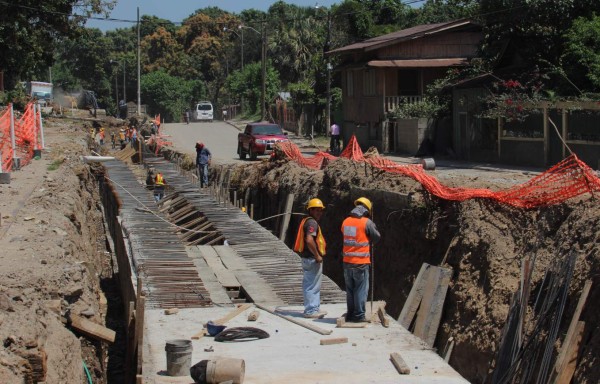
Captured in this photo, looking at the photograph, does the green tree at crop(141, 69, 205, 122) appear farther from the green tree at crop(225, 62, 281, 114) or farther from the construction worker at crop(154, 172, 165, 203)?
the construction worker at crop(154, 172, 165, 203)

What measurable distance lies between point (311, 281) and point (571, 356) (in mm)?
3161

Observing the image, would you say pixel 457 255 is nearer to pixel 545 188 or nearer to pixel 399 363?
pixel 545 188

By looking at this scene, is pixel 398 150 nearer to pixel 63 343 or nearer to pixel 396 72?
pixel 396 72

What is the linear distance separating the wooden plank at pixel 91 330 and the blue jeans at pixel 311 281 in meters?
2.39

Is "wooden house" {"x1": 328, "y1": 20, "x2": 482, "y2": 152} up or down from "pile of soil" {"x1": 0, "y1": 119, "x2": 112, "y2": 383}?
up

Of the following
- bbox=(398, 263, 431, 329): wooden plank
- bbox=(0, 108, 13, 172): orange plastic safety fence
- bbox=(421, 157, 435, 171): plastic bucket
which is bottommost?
bbox=(398, 263, 431, 329): wooden plank

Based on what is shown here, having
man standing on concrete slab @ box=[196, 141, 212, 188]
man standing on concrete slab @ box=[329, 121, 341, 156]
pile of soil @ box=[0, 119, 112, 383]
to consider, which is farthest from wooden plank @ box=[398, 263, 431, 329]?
man standing on concrete slab @ box=[329, 121, 341, 156]

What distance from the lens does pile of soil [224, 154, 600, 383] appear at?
35.4 ft

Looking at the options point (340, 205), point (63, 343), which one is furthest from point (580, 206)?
point (340, 205)

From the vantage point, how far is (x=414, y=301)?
1297 cm

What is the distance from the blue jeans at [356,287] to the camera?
33.7 ft

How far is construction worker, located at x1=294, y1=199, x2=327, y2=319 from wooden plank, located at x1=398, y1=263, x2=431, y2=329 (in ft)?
7.31

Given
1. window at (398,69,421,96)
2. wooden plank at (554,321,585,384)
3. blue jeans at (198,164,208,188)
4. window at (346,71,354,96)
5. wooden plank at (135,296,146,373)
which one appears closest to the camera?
wooden plank at (135,296,146,373)

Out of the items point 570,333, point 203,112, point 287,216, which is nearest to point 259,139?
point 287,216
